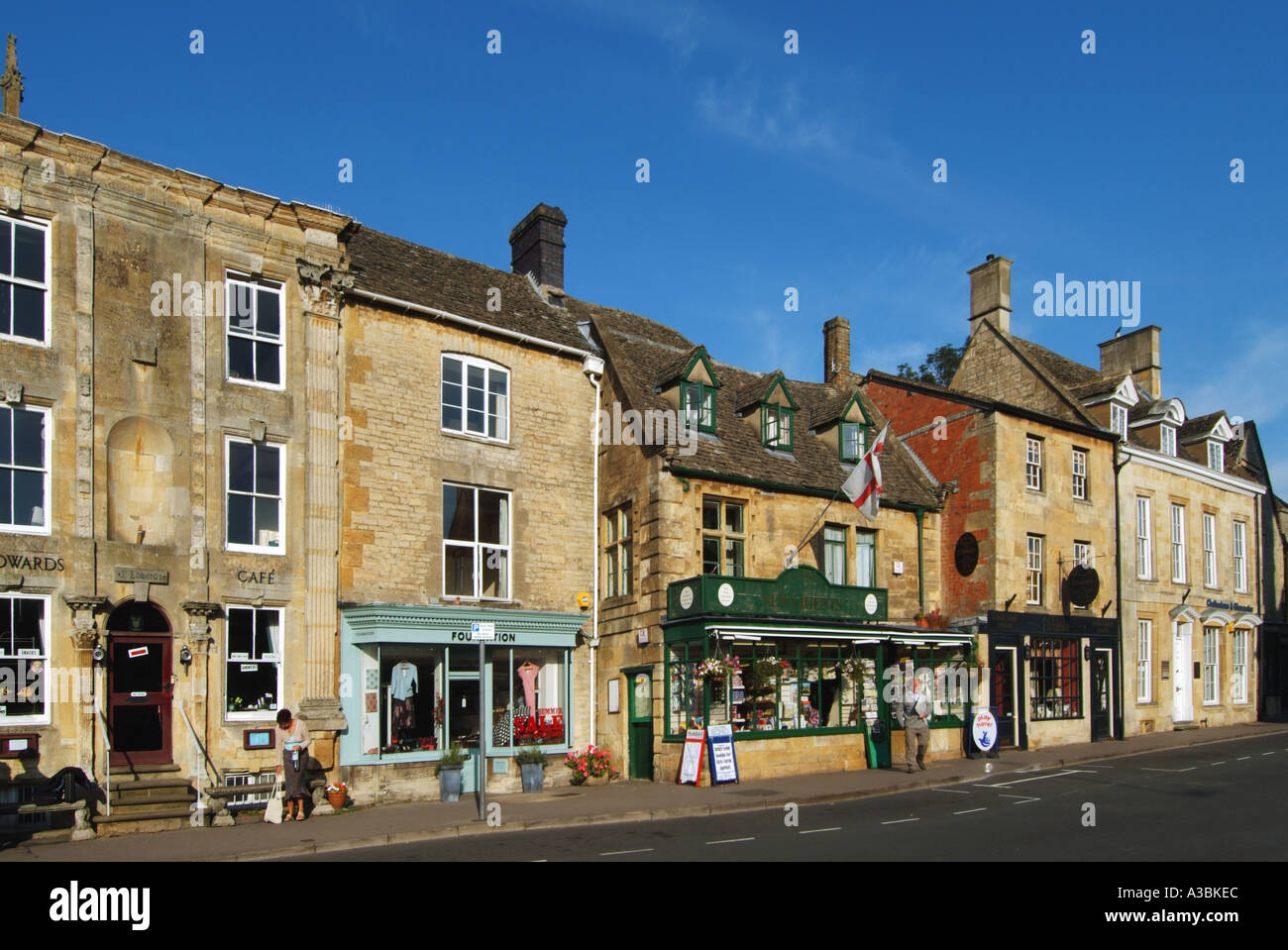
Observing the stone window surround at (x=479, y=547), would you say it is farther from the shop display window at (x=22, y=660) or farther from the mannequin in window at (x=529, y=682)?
the shop display window at (x=22, y=660)

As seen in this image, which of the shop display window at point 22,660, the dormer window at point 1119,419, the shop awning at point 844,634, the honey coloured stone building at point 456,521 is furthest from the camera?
the dormer window at point 1119,419

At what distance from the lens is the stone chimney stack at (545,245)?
27.1 m

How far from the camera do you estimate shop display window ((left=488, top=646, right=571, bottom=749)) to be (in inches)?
850

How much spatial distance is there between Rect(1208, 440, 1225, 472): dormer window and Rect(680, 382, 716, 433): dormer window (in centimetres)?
1918

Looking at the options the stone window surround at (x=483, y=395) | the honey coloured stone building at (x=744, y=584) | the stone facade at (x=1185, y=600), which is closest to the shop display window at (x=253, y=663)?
the stone window surround at (x=483, y=395)

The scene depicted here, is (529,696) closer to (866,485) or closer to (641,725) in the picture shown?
(641,725)

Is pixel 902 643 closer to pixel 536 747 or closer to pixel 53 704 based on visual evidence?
pixel 536 747

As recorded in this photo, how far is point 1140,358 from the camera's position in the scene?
117 feet

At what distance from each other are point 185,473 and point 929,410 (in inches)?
754

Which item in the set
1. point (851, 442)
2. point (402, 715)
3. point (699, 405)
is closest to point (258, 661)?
point (402, 715)

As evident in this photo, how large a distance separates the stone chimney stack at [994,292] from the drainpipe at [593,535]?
46.8 ft

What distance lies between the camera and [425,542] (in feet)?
68.9

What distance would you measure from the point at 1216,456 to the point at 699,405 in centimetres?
2014
